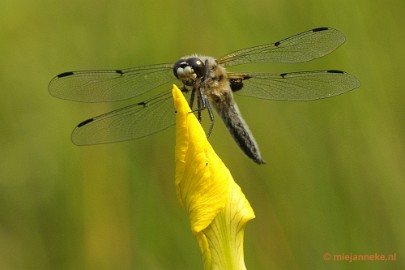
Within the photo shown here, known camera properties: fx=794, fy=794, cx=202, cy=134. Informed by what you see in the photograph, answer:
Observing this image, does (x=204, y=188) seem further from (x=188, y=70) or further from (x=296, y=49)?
(x=296, y=49)

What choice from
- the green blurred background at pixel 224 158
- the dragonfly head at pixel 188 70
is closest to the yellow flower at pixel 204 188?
the dragonfly head at pixel 188 70

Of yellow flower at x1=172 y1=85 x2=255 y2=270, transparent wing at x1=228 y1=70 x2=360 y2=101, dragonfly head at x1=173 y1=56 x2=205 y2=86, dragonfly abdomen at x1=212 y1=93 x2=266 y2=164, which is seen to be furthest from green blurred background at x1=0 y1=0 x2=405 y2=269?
yellow flower at x1=172 y1=85 x2=255 y2=270

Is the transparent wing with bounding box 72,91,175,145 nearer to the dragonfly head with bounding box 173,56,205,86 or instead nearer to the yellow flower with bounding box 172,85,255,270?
the dragonfly head with bounding box 173,56,205,86

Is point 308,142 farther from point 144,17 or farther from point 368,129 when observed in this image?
point 144,17

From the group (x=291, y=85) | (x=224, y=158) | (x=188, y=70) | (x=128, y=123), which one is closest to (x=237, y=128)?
(x=188, y=70)

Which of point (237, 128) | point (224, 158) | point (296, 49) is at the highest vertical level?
point (296, 49)

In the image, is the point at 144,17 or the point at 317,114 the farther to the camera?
the point at 144,17

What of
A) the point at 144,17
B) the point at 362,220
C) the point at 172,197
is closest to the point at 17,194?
the point at 172,197
